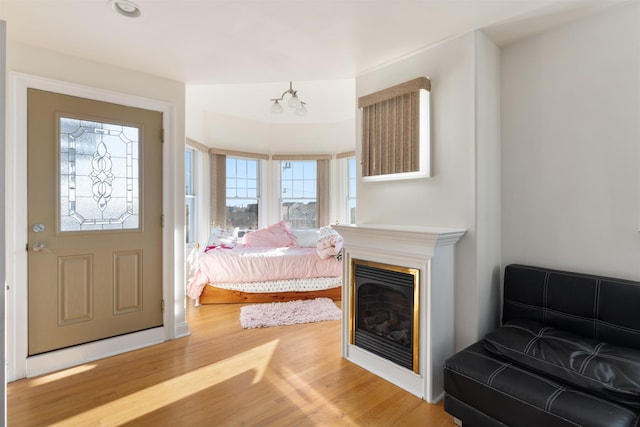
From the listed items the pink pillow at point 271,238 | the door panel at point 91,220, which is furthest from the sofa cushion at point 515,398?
the pink pillow at point 271,238

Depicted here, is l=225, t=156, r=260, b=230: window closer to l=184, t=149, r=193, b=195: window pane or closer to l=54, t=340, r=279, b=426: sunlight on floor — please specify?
l=184, t=149, r=193, b=195: window pane

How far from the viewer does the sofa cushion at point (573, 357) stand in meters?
1.38

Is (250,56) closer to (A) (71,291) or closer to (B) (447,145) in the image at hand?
(B) (447,145)

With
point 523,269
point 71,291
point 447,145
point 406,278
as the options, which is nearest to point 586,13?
point 447,145

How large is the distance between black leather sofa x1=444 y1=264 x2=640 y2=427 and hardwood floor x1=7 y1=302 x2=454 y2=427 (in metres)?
0.37

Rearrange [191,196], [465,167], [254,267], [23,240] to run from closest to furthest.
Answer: [465,167] → [23,240] → [254,267] → [191,196]

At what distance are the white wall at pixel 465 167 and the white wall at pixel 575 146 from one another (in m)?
0.13

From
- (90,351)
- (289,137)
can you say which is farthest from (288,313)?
(289,137)

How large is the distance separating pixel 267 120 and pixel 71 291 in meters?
4.00

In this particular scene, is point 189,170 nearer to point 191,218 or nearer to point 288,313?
point 191,218

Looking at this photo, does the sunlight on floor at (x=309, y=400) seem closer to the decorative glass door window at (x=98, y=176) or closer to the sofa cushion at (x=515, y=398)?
the sofa cushion at (x=515, y=398)

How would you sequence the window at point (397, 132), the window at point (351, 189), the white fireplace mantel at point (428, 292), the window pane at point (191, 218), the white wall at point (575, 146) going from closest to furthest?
the white wall at point (575, 146)
the white fireplace mantel at point (428, 292)
the window at point (397, 132)
the window pane at point (191, 218)
the window at point (351, 189)

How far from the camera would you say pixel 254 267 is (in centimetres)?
394

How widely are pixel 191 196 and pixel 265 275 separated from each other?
73.8 inches
